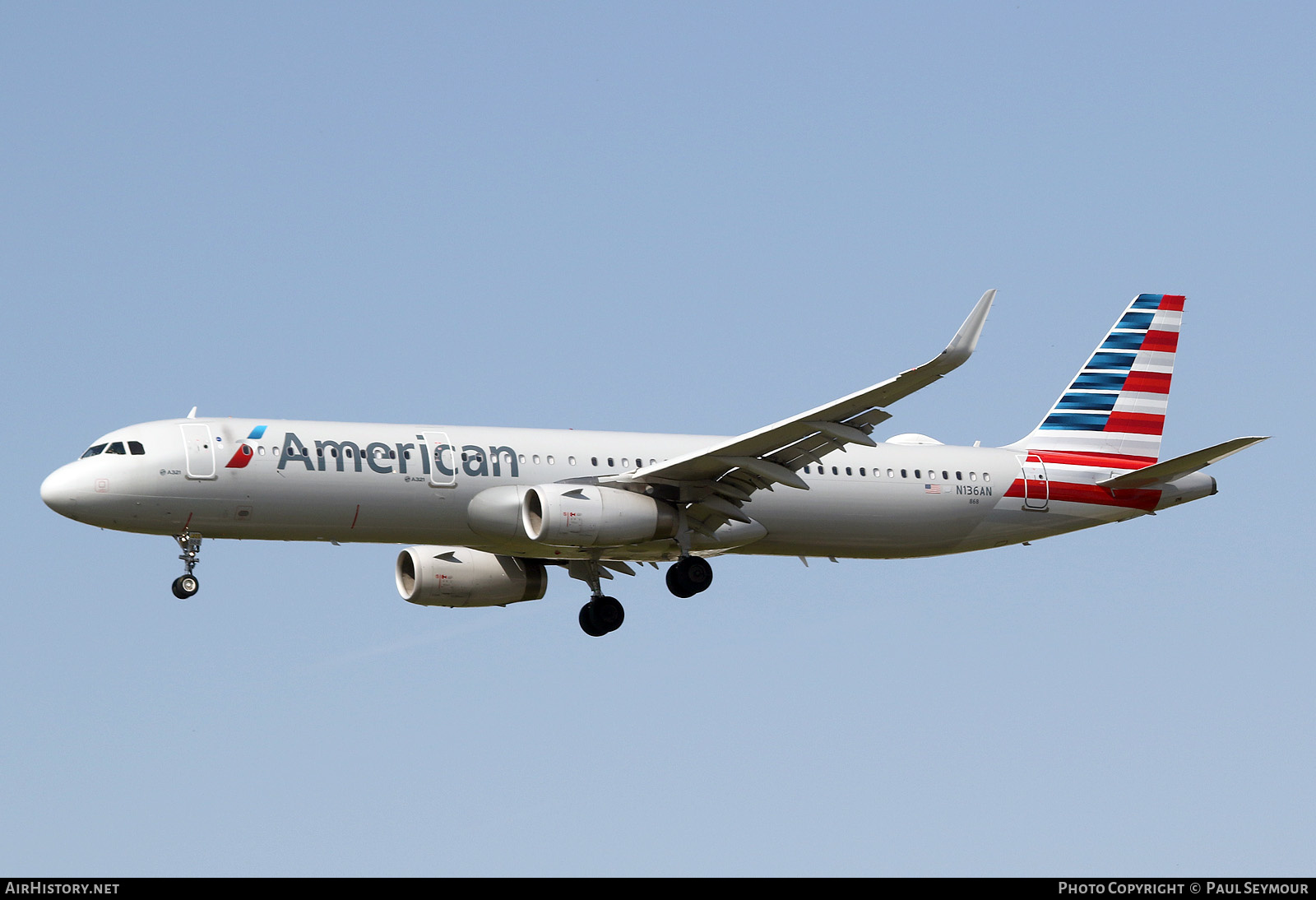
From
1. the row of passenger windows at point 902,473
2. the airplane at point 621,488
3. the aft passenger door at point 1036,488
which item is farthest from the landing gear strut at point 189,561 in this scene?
the aft passenger door at point 1036,488

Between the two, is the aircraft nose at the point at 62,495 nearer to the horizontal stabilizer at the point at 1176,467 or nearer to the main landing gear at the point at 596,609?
the main landing gear at the point at 596,609

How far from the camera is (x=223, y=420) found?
3725 centimetres

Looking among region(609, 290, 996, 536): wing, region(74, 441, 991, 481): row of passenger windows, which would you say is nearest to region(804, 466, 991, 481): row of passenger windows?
region(74, 441, 991, 481): row of passenger windows

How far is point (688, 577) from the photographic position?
39.6m

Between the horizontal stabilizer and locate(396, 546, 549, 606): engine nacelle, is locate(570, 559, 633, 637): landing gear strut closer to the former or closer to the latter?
locate(396, 546, 549, 606): engine nacelle

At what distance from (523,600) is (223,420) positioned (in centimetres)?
958

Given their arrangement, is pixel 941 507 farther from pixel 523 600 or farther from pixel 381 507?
pixel 381 507

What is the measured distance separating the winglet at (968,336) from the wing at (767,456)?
721mm

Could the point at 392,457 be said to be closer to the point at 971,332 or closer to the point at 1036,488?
the point at 971,332

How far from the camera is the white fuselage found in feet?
119

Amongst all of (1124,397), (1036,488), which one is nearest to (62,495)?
(1036,488)
